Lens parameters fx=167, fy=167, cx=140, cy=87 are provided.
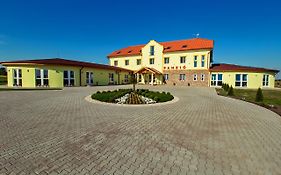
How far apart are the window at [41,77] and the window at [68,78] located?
2428mm

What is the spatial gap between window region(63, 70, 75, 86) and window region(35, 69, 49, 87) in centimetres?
243

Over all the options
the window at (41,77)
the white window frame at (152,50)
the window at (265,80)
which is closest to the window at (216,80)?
the window at (265,80)

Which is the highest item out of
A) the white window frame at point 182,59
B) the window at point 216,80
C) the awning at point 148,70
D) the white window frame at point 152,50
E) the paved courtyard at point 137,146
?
the white window frame at point 152,50

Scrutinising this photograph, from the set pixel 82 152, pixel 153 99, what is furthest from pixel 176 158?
pixel 153 99

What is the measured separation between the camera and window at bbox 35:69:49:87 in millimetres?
23992

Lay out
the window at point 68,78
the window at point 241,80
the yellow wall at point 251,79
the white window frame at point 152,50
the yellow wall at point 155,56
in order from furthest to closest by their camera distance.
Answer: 1. the white window frame at point 152,50
2. the yellow wall at point 155,56
3. the window at point 241,80
4. the yellow wall at point 251,79
5. the window at point 68,78

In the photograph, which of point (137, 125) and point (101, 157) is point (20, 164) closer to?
point (101, 157)

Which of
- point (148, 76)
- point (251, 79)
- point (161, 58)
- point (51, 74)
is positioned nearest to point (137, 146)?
point (51, 74)

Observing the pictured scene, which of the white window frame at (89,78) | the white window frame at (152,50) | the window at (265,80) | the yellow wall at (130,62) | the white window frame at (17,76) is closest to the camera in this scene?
the white window frame at (17,76)

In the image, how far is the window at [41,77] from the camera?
78.7 ft

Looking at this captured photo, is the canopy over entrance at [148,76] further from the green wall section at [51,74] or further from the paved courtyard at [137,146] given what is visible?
the paved courtyard at [137,146]

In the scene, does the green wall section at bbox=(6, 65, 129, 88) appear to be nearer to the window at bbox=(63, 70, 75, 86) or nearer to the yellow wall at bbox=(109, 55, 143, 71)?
the window at bbox=(63, 70, 75, 86)

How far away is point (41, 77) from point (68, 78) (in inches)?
144

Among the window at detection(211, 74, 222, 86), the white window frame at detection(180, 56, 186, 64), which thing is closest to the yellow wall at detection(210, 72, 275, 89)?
the window at detection(211, 74, 222, 86)
